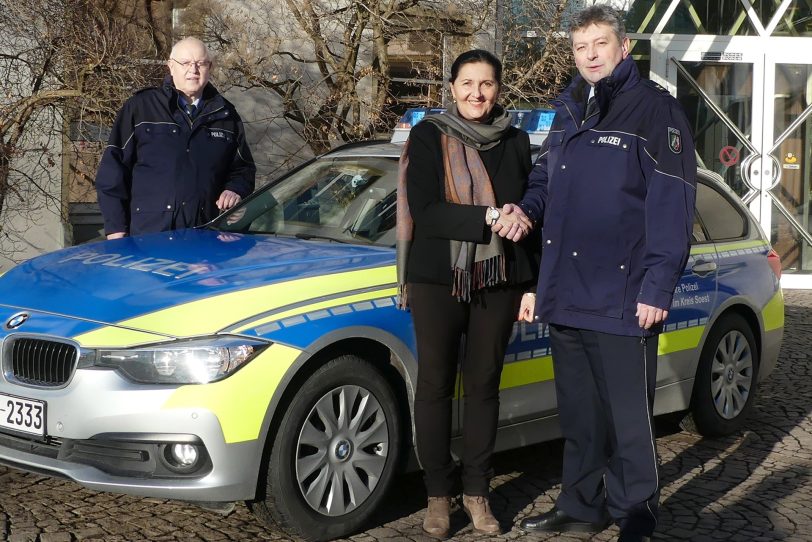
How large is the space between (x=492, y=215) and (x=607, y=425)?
3.01ft

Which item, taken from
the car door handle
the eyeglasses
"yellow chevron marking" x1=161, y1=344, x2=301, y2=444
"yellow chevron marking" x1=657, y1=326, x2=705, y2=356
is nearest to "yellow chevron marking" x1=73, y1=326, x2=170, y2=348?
"yellow chevron marking" x1=161, y1=344, x2=301, y2=444

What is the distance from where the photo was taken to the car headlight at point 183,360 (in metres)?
3.91

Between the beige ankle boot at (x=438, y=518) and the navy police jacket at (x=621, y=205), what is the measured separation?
2.85ft

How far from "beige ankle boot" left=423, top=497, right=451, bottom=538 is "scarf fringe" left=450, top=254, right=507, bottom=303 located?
2.61 feet

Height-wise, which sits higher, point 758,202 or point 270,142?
point 270,142

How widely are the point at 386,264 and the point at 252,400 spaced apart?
3.06ft

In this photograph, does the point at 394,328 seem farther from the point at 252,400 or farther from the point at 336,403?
the point at 252,400

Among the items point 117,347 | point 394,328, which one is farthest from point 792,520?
point 117,347

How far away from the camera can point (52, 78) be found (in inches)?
336

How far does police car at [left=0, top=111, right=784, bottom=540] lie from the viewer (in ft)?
12.8

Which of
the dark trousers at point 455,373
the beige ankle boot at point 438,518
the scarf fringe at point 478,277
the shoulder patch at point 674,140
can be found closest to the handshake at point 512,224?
the scarf fringe at point 478,277

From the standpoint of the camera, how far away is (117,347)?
3.95 m

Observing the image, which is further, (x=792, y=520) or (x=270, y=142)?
(x=270, y=142)

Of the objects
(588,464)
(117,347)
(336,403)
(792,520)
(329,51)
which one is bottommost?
(792,520)
